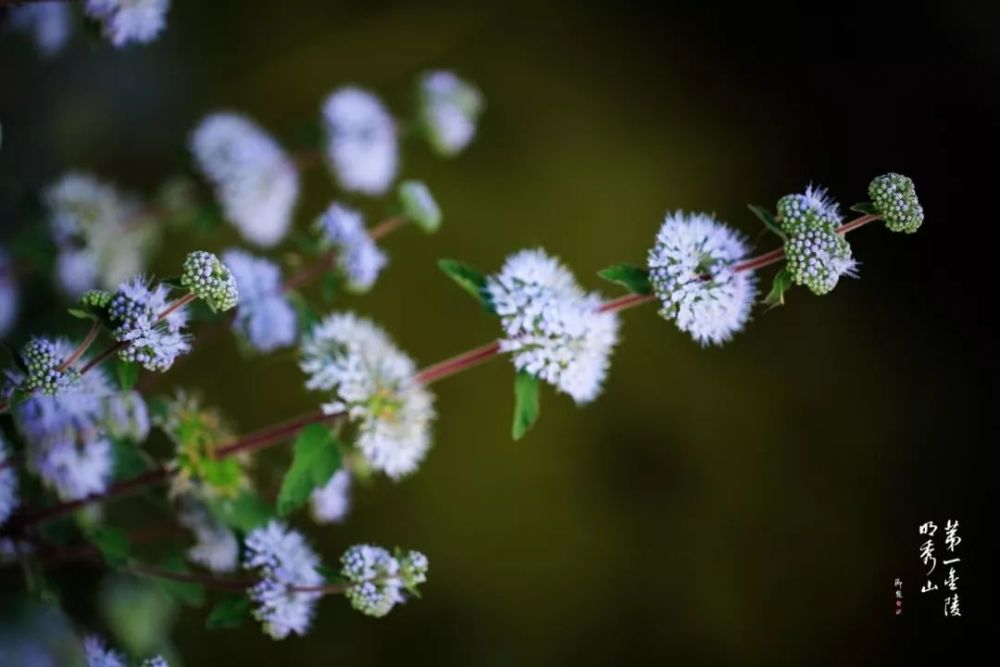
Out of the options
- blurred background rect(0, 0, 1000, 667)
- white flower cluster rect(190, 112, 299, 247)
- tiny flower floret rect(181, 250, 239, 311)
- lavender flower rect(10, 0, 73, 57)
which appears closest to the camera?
tiny flower floret rect(181, 250, 239, 311)

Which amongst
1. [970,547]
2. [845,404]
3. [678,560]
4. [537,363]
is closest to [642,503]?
[678,560]

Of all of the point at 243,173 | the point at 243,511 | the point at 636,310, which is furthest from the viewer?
the point at 636,310

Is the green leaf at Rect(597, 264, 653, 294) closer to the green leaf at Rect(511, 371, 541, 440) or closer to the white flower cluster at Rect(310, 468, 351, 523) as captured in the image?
the green leaf at Rect(511, 371, 541, 440)

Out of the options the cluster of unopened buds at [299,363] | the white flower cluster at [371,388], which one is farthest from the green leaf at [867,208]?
the white flower cluster at [371,388]

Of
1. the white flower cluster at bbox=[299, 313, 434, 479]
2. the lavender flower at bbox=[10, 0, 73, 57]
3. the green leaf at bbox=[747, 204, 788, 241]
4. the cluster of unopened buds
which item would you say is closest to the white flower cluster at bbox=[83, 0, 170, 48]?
the cluster of unopened buds

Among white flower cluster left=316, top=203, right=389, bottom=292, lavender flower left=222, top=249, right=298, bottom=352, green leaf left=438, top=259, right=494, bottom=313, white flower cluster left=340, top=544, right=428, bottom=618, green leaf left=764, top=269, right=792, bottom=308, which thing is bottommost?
white flower cluster left=340, top=544, right=428, bottom=618

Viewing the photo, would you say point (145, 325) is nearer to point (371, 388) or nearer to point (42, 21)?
point (371, 388)

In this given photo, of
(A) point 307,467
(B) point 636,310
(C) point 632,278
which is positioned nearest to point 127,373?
(A) point 307,467

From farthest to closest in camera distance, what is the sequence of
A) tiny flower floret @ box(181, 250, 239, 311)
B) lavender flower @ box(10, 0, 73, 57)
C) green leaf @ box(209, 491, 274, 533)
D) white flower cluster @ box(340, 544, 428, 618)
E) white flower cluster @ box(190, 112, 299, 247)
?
white flower cluster @ box(190, 112, 299, 247) → lavender flower @ box(10, 0, 73, 57) → green leaf @ box(209, 491, 274, 533) → white flower cluster @ box(340, 544, 428, 618) → tiny flower floret @ box(181, 250, 239, 311)
